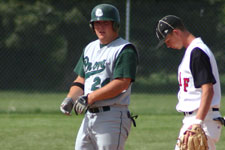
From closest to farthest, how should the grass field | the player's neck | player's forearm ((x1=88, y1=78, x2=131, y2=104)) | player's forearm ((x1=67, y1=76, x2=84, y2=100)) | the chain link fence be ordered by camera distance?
player's forearm ((x1=88, y1=78, x2=131, y2=104)) < the player's neck < player's forearm ((x1=67, y1=76, x2=84, y2=100)) < the grass field < the chain link fence

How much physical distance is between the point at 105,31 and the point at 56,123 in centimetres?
576

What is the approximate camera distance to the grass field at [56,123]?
26.3 feet

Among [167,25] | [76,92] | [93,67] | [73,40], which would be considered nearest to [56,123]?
[73,40]

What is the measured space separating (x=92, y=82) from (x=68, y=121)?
234 inches

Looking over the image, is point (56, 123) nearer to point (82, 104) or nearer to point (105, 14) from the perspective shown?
point (82, 104)

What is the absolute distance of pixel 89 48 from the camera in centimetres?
496

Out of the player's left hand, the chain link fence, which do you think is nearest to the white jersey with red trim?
the player's left hand

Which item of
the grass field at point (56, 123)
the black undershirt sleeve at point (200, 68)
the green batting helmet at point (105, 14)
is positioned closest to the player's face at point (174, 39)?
the black undershirt sleeve at point (200, 68)

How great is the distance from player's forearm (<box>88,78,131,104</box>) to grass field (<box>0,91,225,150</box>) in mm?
3194

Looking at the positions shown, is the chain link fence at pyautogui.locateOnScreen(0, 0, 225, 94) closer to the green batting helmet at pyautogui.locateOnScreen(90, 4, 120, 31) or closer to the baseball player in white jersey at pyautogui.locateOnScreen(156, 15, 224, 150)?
the green batting helmet at pyautogui.locateOnScreen(90, 4, 120, 31)

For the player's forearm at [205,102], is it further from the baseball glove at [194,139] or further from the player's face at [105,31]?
the player's face at [105,31]

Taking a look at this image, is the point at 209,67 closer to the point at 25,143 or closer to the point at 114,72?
the point at 114,72

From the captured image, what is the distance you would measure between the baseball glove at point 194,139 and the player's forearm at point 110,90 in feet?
2.22

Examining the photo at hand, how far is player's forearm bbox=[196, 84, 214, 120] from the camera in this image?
4.28 metres
